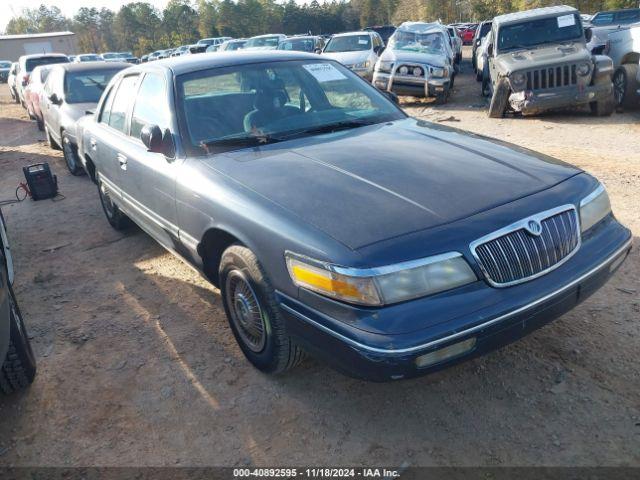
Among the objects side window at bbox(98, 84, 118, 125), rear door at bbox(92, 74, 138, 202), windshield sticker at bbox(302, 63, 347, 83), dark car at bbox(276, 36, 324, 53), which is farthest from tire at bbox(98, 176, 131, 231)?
dark car at bbox(276, 36, 324, 53)

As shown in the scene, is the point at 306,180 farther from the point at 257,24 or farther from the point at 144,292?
the point at 257,24

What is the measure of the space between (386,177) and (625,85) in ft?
28.1

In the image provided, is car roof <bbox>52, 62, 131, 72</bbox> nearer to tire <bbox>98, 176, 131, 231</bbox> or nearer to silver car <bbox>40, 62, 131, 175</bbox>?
silver car <bbox>40, 62, 131, 175</bbox>

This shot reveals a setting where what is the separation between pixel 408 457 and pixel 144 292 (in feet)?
8.84

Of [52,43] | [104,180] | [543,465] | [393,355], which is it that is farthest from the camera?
[52,43]

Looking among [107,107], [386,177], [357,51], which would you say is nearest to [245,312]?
[386,177]

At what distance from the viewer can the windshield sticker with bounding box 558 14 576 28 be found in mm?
9317

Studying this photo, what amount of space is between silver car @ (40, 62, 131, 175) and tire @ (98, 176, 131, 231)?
285 cm

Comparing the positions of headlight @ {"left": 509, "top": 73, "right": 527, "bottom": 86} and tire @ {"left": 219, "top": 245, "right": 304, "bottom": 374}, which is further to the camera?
headlight @ {"left": 509, "top": 73, "right": 527, "bottom": 86}

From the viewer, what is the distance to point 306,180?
273 cm

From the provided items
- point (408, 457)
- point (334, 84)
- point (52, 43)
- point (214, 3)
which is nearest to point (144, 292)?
point (334, 84)

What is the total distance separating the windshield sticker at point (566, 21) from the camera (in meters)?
9.32

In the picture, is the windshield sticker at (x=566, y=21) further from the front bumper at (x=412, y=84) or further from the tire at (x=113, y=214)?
Result: the tire at (x=113, y=214)

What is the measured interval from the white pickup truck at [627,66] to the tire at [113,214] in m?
8.48
